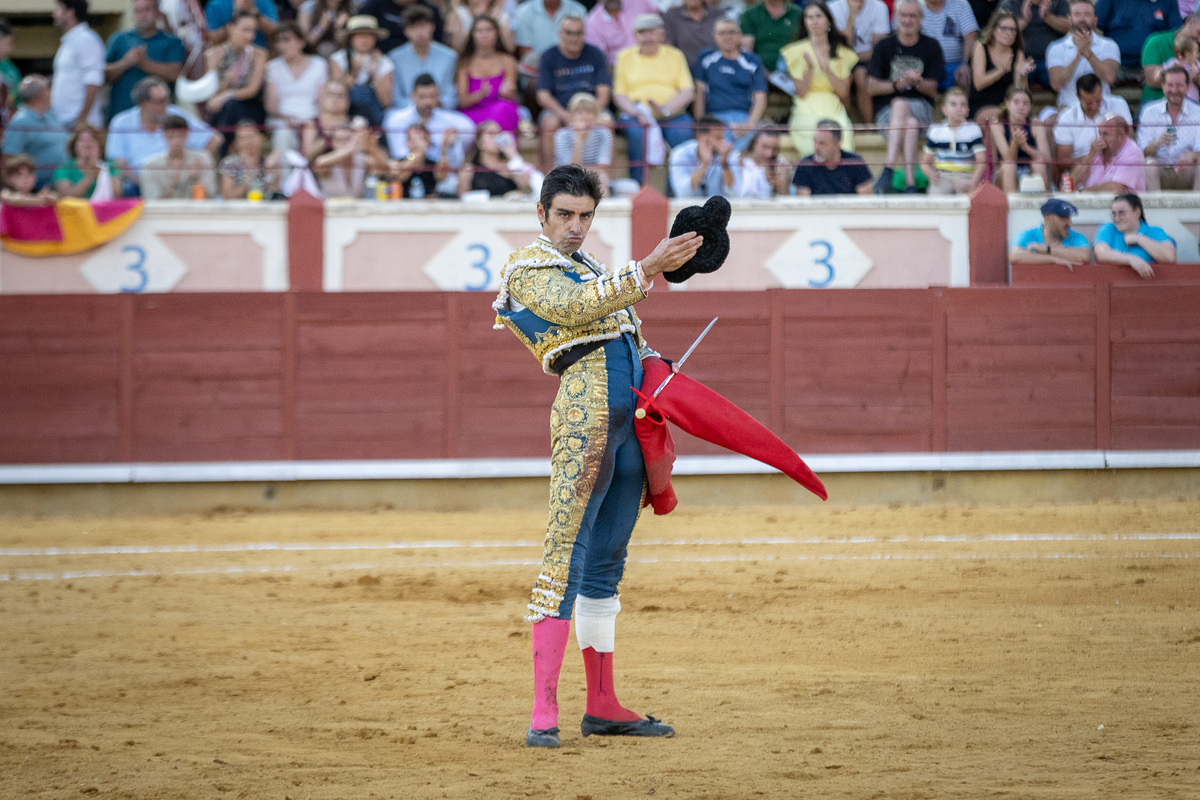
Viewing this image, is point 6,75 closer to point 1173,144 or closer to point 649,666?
point 649,666

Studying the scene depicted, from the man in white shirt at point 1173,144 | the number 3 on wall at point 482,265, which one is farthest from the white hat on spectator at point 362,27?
the man in white shirt at point 1173,144

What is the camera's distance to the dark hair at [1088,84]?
8.46 metres

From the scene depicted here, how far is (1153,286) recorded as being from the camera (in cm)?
830

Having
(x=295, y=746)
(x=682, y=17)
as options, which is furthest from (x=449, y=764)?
(x=682, y=17)

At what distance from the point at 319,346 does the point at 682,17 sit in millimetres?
3494

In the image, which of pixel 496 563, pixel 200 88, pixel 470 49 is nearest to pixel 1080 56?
pixel 470 49

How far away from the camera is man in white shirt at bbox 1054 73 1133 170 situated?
847 cm

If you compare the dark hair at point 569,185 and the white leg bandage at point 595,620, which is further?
the white leg bandage at point 595,620

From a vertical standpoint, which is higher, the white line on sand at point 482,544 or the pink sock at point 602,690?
the pink sock at point 602,690

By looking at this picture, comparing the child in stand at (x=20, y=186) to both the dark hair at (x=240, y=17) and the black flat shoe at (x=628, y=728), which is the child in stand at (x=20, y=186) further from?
the black flat shoe at (x=628, y=728)

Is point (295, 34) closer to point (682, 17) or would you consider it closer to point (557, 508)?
point (682, 17)

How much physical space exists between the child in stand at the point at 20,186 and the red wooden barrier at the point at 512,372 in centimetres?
63

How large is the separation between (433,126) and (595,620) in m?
6.18

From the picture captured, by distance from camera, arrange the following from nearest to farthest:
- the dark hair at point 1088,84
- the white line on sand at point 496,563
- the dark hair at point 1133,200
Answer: the white line on sand at point 496,563
the dark hair at point 1133,200
the dark hair at point 1088,84
